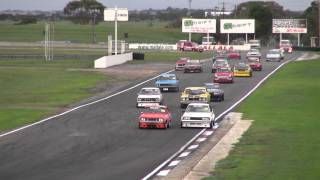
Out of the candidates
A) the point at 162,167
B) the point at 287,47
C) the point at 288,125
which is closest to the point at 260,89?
the point at 288,125

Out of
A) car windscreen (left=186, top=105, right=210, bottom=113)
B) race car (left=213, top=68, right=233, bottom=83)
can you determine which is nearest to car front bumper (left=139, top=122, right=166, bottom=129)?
car windscreen (left=186, top=105, right=210, bottom=113)

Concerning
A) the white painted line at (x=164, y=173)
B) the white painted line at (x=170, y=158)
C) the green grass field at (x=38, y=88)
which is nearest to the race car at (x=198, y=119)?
the white painted line at (x=170, y=158)

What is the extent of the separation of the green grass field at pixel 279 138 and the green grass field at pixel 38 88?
12.9 m

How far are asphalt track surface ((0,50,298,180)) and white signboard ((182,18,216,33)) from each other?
356 ft

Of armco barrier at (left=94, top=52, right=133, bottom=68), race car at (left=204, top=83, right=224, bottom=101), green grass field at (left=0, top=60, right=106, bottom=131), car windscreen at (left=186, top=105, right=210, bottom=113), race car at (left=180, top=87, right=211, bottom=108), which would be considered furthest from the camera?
armco barrier at (left=94, top=52, right=133, bottom=68)

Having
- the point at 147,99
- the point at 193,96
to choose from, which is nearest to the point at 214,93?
the point at 193,96

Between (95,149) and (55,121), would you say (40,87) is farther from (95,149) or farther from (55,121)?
(95,149)

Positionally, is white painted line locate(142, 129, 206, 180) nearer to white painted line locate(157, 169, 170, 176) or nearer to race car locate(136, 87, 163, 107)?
white painted line locate(157, 169, 170, 176)

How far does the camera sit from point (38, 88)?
215ft

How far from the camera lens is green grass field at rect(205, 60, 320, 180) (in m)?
24.4

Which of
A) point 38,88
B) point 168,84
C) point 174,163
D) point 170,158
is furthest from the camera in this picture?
point 38,88

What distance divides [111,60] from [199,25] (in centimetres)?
6639

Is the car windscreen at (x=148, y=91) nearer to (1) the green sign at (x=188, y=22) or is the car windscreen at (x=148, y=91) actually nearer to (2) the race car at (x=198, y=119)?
(2) the race car at (x=198, y=119)

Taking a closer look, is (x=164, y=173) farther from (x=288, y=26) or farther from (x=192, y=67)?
(x=288, y=26)
